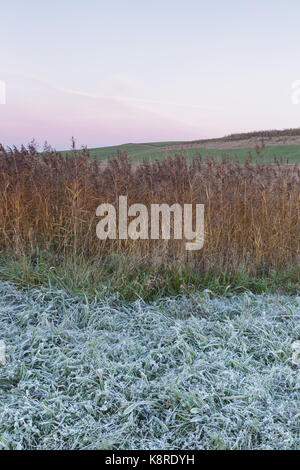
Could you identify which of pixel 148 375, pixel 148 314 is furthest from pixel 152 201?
pixel 148 375

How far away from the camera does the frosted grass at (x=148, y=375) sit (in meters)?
1.95

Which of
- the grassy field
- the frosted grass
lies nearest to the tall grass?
the grassy field

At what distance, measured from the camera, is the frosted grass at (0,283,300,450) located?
195 cm

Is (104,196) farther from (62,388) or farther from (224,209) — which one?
(62,388)

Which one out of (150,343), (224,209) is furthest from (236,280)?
(150,343)

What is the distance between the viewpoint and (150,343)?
2.61 m

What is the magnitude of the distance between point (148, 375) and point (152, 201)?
95.6 inches

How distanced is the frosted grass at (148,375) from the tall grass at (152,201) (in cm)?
83

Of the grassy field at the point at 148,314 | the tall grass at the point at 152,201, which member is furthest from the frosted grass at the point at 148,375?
the tall grass at the point at 152,201

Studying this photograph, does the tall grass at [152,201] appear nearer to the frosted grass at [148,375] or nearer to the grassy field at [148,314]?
the grassy field at [148,314]

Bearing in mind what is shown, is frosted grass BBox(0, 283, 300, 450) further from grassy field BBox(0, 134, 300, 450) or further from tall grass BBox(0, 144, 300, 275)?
tall grass BBox(0, 144, 300, 275)

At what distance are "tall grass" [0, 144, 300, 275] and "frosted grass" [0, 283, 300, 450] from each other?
0.83 m
